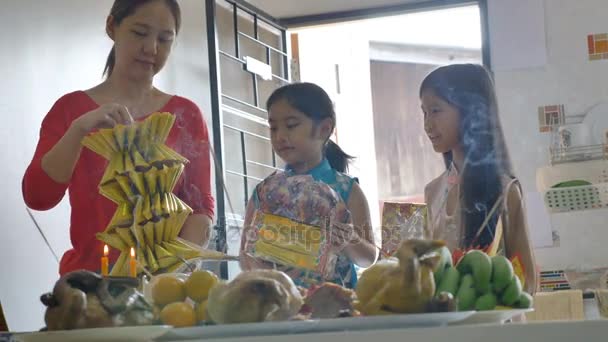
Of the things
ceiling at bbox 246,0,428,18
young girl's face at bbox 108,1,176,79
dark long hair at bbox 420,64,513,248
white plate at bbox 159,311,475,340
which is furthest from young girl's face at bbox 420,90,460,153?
white plate at bbox 159,311,475,340

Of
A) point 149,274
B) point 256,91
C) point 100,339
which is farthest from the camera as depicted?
point 256,91

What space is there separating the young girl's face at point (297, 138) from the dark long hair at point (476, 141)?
9 centimetres

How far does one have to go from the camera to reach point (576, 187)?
825mm

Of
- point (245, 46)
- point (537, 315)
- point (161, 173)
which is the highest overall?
point (245, 46)

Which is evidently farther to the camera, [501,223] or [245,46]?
[245,46]

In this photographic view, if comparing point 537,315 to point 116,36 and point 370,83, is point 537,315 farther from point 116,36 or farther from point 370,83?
point 116,36

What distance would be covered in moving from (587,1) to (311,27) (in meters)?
0.24

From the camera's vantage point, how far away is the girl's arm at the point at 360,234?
709 mm

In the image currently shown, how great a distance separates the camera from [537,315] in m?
0.73

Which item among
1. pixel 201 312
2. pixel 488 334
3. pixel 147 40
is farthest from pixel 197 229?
pixel 488 334

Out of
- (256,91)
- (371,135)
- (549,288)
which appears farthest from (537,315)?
(256,91)

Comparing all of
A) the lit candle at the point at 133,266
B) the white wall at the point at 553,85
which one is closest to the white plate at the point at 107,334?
the lit candle at the point at 133,266

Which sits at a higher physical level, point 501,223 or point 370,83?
point 370,83

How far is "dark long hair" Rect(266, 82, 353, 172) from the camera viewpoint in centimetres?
74
